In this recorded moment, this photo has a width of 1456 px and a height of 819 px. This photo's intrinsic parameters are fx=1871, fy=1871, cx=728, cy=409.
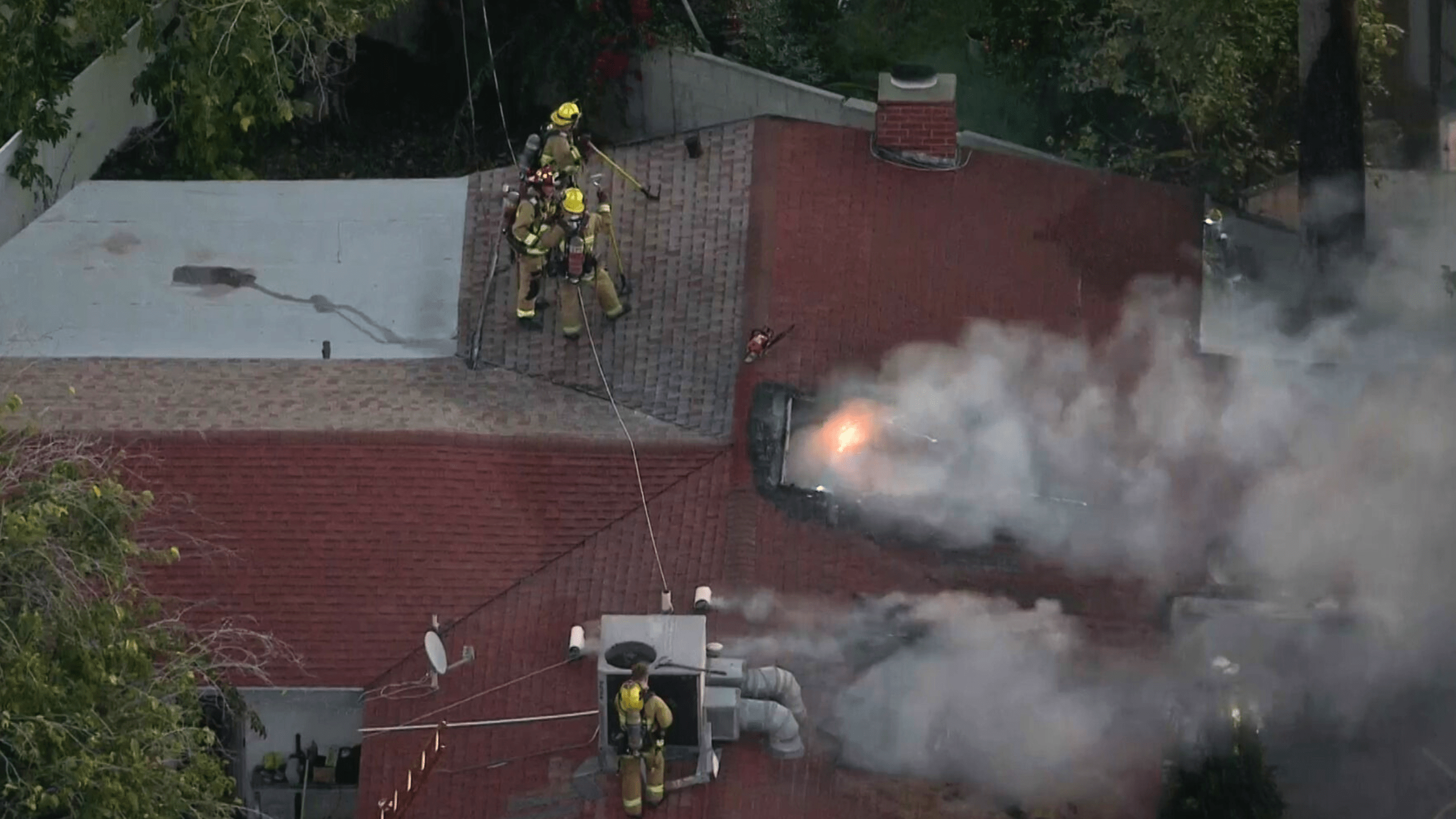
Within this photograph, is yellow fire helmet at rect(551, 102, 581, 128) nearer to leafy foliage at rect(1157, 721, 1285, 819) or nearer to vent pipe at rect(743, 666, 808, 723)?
vent pipe at rect(743, 666, 808, 723)

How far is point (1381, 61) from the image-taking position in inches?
771

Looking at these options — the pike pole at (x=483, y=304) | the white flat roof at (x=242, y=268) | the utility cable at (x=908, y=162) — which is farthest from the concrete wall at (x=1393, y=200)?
the white flat roof at (x=242, y=268)

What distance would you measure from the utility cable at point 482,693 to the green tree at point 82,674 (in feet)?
7.59

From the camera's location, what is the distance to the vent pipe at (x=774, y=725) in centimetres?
1305

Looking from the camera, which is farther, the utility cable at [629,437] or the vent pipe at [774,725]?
the utility cable at [629,437]

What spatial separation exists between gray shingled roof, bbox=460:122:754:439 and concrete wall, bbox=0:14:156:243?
13.8ft

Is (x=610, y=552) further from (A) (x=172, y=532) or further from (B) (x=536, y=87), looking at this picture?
(B) (x=536, y=87)

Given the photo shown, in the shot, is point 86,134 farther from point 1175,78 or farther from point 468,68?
point 1175,78

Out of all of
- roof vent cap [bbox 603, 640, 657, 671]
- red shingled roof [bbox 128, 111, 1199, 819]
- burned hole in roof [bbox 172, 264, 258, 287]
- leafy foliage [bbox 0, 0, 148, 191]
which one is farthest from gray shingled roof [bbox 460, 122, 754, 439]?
leafy foliage [bbox 0, 0, 148, 191]

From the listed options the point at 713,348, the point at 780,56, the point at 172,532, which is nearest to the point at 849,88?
the point at 780,56

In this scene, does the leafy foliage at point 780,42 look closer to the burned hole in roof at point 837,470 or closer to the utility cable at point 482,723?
the burned hole in roof at point 837,470

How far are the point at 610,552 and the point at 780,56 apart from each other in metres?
7.40

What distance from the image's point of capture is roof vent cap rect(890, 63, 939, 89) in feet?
54.3

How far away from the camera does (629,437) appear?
1510cm
